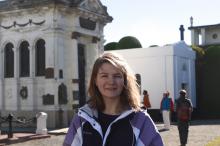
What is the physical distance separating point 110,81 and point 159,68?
23.1 m

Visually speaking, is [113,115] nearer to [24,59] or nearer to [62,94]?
[62,94]

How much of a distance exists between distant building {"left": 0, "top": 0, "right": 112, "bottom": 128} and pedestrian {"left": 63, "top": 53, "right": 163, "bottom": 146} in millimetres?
15692

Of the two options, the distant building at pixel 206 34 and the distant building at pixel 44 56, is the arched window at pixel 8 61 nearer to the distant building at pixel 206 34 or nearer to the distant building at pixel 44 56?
the distant building at pixel 44 56

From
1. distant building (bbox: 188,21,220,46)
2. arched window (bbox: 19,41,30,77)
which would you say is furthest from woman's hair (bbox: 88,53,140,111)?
distant building (bbox: 188,21,220,46)

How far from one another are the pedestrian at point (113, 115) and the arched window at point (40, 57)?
16.3 meters

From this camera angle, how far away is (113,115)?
2.85 metres

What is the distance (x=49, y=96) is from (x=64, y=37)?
2.66m

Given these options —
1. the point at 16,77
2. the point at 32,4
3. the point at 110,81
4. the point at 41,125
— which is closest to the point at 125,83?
the point at 110,81

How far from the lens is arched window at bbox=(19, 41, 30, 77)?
1958 cm

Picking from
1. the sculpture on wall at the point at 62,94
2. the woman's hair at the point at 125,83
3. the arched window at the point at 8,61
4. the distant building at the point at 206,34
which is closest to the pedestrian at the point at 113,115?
the woman's hair at the point at 125,83

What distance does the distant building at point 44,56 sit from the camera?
61.0 ft

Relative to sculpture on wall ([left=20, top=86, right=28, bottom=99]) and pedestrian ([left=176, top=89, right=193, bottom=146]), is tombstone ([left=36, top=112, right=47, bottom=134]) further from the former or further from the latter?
pedestrian ([left=176, top=89, right=193, bottom=146])

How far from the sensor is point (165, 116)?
18.0 meters

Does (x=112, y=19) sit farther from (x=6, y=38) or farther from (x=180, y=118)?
(x=180, y=118)
